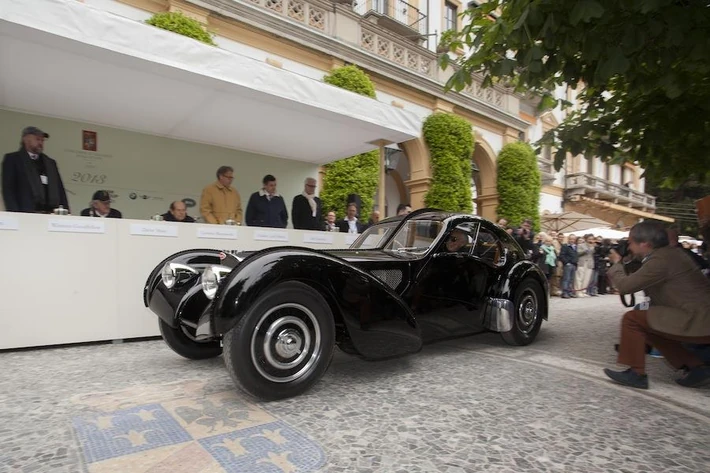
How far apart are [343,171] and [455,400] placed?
804 centimetres

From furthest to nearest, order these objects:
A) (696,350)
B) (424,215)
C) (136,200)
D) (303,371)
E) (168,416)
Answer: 1. (136,200)
2. (424,215)
3. (696,350)
4. (303,371)
5. (168,416)

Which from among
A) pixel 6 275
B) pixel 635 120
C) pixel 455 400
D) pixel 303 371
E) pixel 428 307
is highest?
pixel 635 120

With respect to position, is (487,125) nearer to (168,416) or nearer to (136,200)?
(136,200)

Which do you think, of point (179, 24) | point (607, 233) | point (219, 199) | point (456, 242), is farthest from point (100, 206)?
point (607, 233)

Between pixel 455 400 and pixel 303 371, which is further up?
pixel 303 371

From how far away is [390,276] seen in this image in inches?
149

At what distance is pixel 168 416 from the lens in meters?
2.57

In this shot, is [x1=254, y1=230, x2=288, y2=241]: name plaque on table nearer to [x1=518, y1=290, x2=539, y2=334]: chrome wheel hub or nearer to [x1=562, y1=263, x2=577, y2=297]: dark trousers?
[x1=518, y1=290, x2=539, y2=334]: chrome wheel hub

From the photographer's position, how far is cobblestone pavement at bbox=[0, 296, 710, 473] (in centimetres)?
211

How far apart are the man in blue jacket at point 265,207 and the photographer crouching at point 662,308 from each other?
4.82 metres

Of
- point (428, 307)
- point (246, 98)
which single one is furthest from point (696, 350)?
point (246, 98)

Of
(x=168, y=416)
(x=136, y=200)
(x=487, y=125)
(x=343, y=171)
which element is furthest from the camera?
(x=487, y=125)

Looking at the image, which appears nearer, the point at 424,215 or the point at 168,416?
the point at 168,416

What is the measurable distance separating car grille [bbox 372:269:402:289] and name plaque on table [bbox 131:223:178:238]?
272 cm
